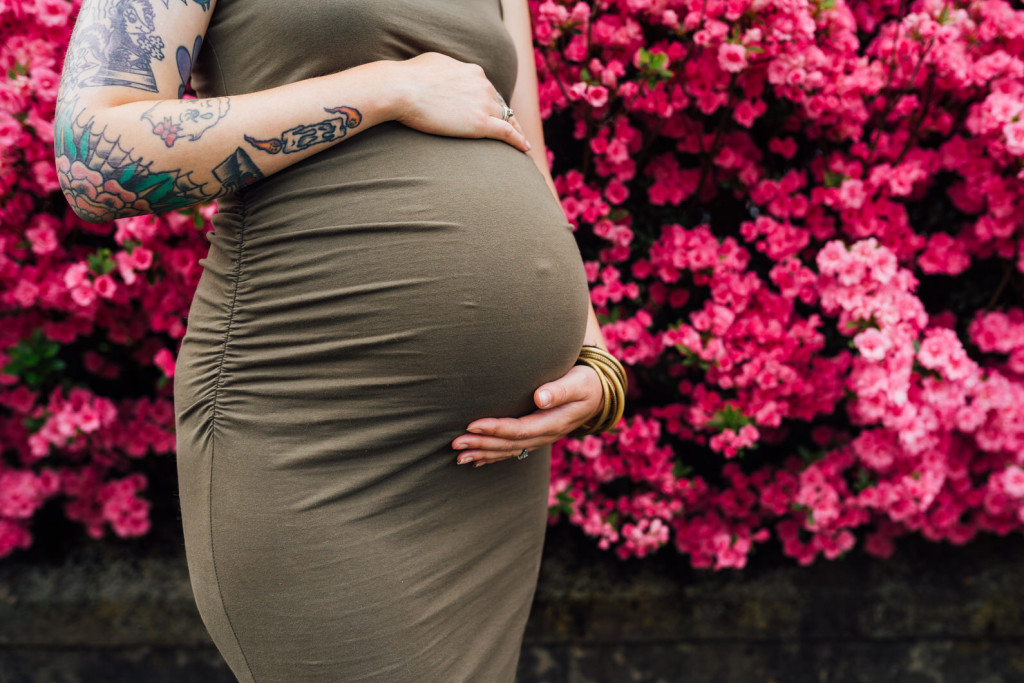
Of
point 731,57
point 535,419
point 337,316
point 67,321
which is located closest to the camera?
point 337,316

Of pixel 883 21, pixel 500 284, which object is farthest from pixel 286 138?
pixel 883 21

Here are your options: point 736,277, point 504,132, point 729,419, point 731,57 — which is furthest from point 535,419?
point 731,57

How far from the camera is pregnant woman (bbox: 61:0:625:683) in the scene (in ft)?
2.77

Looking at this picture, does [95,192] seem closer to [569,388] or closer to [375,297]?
[375,297]

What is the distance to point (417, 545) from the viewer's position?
960 millimetres

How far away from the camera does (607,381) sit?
3.67ft

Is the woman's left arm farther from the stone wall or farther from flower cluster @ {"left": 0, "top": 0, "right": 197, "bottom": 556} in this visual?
the stone wall

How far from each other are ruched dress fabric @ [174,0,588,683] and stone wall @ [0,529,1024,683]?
1229 millimetres

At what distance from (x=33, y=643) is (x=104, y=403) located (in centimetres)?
90

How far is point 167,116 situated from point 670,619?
1961mm

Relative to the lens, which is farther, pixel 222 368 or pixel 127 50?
pixel 222 368

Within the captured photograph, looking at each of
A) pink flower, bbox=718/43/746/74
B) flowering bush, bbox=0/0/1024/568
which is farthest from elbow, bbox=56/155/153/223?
pink flower, bbox=718/43/746/74

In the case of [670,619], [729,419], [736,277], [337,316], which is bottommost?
[670,619]

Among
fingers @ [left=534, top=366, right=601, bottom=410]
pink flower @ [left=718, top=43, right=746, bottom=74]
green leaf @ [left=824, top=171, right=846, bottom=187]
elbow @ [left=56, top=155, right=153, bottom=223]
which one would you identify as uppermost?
pink flower @ [left=718, top=43, right=746, bottom=74]
